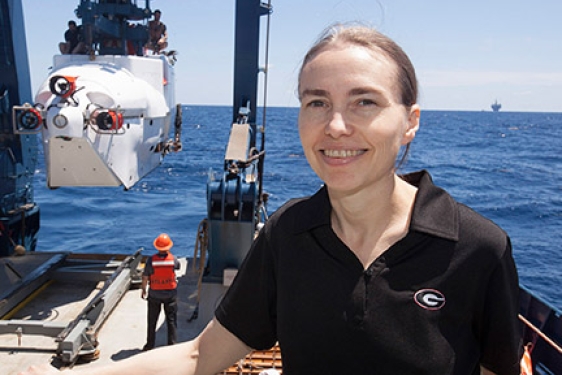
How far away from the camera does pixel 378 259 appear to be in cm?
172

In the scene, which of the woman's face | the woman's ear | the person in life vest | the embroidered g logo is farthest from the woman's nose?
the person in life vest

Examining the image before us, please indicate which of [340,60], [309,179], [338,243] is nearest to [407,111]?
[340,60]

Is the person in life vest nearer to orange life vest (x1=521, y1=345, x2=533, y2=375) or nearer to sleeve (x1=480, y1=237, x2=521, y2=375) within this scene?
orange life vest (x1=521, y1=345, x2=533, y2=375)

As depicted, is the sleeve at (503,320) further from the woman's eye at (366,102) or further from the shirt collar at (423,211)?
the woman's eye at (366,102)

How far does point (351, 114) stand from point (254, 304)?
0.84 m

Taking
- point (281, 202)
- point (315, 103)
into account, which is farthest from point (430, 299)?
point (281, 202)

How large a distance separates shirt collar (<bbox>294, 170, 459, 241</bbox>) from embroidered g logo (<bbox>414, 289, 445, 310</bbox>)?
19 centimetres

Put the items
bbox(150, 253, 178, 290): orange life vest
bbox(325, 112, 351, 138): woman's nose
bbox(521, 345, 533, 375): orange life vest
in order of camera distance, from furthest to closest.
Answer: bbox(150, 253, 178, 290): orange life vest
bbox(521, 345, 533, 375): orange life vest
bbox(325, 112, 351, 138): woman's nose

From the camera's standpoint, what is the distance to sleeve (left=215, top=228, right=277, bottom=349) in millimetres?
1956

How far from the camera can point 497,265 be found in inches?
64.9

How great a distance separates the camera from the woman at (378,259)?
1636 mm

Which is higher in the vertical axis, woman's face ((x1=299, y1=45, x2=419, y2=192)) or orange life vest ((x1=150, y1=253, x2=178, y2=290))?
woman's face ((x1=299, y1=45, x2=419, y2=192))

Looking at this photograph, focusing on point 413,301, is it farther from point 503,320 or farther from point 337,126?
point 337,126

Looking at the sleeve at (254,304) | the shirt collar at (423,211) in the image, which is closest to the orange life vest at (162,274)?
the sleeve at (254,304)
